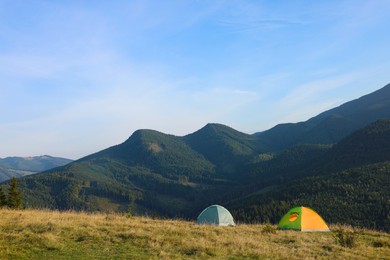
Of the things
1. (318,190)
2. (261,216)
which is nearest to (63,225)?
(261,216)

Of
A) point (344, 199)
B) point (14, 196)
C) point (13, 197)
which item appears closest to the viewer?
point (13, 197)

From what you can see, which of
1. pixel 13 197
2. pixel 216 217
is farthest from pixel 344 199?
pixel 216 217

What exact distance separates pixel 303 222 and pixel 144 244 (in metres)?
12.9

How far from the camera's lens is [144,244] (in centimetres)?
1301

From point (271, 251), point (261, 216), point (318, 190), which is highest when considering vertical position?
point (271, 251)

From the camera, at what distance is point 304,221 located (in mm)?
22188

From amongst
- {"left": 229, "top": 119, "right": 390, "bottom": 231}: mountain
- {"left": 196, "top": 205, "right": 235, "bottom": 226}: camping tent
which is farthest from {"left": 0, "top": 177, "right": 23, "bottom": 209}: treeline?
{"left": 229, "top": 119, "right": 390, "bottom": 231}: mountain

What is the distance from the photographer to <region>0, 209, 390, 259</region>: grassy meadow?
1166 cm

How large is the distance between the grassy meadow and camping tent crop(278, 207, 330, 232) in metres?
5.06

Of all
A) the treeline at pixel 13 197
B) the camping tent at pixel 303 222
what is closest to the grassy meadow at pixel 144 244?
the camping tent at pixel 303 222

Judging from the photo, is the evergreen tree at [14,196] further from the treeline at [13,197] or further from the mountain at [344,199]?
the mountain at [344,199]

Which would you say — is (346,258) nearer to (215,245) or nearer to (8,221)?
(215,245)

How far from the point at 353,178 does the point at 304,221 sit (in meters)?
156

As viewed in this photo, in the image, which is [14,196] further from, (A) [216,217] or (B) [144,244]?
(B) [144,244]
